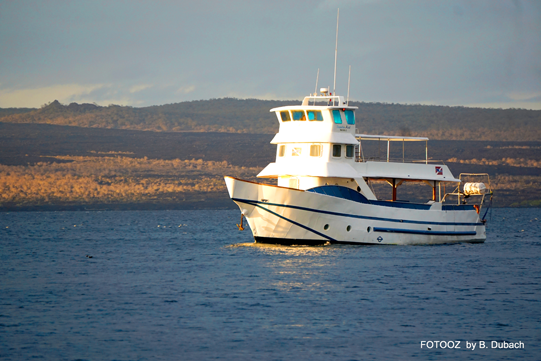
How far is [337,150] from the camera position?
43.5 m

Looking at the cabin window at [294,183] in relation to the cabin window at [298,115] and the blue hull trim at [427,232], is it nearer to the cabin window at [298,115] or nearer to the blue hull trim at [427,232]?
the cabin window at [298,115]

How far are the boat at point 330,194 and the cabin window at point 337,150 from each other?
0.20ft

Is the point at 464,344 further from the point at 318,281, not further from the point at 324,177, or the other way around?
the point at 324,177

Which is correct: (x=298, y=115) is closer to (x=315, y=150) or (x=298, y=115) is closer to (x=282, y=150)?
(x=282, y=150)

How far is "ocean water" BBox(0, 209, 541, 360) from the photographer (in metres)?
21.5

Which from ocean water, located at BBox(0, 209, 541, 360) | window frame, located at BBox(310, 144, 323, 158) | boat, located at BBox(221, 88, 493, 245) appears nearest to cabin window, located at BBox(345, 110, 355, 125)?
boat, located at BBox(221, 88, 493, 245)

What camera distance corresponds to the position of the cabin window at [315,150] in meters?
43.4

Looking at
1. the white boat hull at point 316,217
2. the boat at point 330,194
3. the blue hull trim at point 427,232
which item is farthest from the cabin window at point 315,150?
the blue hull trim at point 427,232

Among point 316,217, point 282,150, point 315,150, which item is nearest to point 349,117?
point 315,150

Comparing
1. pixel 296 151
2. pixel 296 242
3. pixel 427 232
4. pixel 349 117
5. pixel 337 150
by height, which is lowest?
pixel 296 242

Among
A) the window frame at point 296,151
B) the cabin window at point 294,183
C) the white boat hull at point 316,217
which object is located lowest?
the white boat hull at point 316,217

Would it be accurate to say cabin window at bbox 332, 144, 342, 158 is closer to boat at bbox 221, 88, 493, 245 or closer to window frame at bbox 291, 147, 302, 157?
boat at bbox 221, 88, 493, 245

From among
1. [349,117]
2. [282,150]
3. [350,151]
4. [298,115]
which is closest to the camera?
[350,151]

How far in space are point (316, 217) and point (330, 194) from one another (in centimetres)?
181
